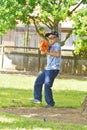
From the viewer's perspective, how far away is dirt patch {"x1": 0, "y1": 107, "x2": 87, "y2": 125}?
967 cm

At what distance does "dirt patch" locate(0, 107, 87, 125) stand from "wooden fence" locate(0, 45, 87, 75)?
761 inches

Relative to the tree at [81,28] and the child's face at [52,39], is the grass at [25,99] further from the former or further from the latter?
the tree at [81,28]

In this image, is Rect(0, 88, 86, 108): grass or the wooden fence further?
the wooden fence

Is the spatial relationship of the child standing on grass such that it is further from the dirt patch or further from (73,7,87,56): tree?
(73,7,87,56): tree

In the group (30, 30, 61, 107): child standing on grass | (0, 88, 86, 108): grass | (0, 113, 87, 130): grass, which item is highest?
(30, 30, 61, 107): child standing on grass

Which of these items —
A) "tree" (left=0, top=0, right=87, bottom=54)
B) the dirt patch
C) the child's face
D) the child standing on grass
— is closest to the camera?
the dirt patch

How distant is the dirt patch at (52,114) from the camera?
31.7 ft

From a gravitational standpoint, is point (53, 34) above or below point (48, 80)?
above

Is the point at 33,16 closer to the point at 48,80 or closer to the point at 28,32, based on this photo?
the point at 28,32

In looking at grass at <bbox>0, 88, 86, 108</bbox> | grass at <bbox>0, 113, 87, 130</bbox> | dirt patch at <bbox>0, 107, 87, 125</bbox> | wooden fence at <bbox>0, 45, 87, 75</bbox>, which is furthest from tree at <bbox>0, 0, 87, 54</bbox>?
grass at <bbox>0, 113, 87, 130</bbox>

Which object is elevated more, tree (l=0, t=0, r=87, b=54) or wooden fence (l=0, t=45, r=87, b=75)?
tree (l=0, t=0, r=87, b=54)

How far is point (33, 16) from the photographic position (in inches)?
1109

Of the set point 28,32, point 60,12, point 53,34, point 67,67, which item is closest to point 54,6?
point 60,12

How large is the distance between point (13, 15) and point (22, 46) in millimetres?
6812
